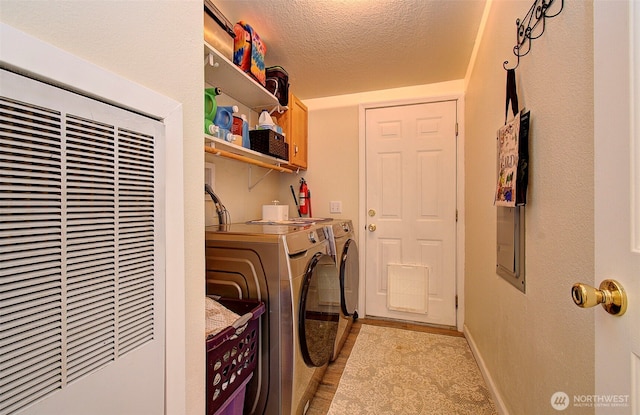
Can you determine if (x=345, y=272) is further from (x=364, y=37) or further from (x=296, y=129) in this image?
(x=364, y=37)

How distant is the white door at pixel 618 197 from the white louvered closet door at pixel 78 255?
954 millimetres

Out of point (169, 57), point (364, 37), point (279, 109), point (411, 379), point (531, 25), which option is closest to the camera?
point (169, 57)

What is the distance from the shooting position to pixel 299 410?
1.25 metres

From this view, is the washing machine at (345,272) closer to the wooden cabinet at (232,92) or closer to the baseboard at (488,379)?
the wooden cabinet at (232,92)

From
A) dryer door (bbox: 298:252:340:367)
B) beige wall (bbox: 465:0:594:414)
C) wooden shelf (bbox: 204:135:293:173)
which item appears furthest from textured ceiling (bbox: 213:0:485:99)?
dryer door (bbox: 298:252:340:367)

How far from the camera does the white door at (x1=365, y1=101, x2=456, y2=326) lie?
2.44m

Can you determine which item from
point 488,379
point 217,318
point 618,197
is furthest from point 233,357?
point 488,379

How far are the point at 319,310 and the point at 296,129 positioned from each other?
168 centimetres

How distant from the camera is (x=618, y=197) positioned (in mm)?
490

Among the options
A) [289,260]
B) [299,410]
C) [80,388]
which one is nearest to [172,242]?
[80,388]

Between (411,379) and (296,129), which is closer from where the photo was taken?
(411,379)

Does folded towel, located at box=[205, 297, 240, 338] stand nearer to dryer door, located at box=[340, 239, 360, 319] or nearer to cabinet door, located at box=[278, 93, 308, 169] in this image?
dryer door, located at box=[340, 239, 360, 319]

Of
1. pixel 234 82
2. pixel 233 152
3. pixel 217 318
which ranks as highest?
pixel 234 82

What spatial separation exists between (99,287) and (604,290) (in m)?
0.99
